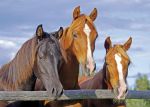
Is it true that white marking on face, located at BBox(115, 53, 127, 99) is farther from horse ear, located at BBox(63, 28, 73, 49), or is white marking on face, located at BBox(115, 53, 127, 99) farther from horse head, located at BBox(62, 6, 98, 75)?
horse ear, located at BBox(63, 28, 73, 49)

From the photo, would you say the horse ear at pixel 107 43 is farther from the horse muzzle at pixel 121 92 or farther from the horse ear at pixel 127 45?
the horse muzzle at pixel 121 92

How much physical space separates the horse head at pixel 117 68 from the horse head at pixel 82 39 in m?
0.50

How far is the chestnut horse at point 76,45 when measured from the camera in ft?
17.5

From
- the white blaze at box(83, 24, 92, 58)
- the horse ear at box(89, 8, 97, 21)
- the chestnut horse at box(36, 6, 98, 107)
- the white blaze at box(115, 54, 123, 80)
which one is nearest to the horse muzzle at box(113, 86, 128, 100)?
the white blaze at box(115, 54, 123, 80)

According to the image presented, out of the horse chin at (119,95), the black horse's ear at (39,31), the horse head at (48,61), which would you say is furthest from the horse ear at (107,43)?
the black horse's ear at (39,31)

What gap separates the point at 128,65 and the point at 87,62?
0.86 metres

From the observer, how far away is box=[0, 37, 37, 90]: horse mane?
5004 millimetres

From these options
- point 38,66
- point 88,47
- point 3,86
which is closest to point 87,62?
point 88,47

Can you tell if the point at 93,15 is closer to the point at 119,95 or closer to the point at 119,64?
the point at 119,64

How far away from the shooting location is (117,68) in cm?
572

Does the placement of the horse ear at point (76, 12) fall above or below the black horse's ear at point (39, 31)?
above

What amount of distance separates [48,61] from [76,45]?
74cm

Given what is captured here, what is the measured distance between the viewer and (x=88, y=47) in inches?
208

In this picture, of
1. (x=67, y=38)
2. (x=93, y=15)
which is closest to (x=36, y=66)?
(x=67, y=38)
